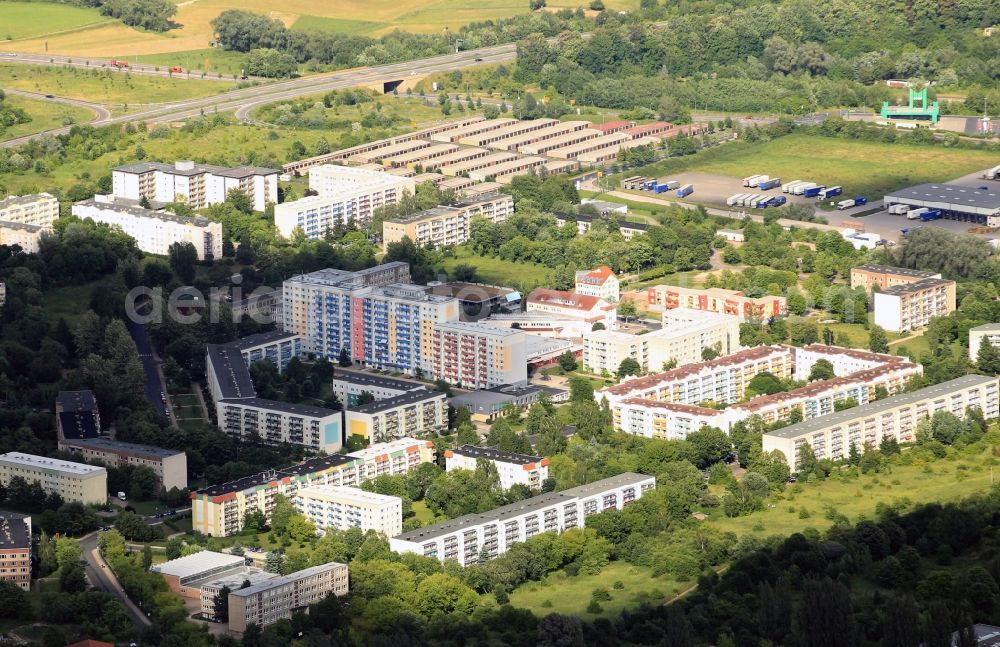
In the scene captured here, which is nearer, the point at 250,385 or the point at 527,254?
the point at 250,385

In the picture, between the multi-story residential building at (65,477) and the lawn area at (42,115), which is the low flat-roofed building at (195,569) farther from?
the lawn area at (42,115)

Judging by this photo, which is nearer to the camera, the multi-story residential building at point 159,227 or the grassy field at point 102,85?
the multi-story residential building at point 159,227

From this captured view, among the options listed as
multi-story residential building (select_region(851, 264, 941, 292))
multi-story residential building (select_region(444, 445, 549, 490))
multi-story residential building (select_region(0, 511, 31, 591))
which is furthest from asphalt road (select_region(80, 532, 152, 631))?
multi-story residential building (select_region(851, 264, 941, 292))

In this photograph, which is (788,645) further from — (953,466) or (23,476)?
(23,476)

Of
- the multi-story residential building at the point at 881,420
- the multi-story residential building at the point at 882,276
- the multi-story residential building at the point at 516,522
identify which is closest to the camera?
the multi-story residential building at the point at 516,522

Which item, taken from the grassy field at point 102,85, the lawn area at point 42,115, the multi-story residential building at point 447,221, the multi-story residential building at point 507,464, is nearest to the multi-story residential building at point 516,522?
the multi-story residential building at point 507,464

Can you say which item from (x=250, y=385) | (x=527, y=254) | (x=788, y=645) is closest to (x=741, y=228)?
(x=527, y=254)
